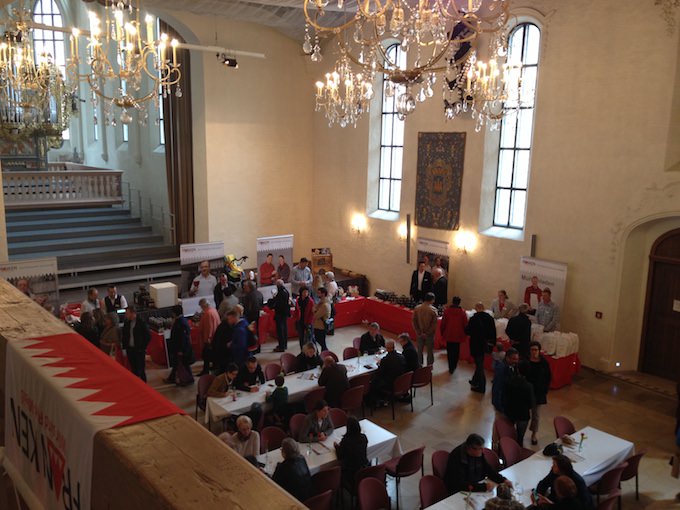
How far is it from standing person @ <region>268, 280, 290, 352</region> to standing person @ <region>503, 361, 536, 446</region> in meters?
4.93

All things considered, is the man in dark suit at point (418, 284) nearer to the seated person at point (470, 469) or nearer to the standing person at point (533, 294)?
the standing person at point (533, 294)

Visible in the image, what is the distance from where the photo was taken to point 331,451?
6105mm

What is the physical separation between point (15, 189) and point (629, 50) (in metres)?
14.6

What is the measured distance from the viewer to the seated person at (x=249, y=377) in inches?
294

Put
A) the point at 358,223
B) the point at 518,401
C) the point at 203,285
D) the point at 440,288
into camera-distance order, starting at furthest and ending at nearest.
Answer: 1. the point at 358,223
2. the point at 440,288
3. the point at 203,285
4. the point at 518,401

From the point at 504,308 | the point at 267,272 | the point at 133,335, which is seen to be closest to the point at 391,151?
the point at 267,272

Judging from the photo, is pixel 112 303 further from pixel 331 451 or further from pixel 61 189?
pixel 61 189

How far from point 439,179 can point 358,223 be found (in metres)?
2.97

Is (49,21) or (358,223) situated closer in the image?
(358,223)

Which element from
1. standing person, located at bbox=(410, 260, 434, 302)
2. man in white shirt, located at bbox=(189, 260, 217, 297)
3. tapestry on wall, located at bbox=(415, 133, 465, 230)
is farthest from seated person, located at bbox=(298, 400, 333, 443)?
tapestry on wall, located at bbox=(415, 133, 465, 230)

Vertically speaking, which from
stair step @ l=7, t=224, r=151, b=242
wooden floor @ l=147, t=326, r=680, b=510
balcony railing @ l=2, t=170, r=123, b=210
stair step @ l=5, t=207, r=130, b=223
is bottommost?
wooden floor @ l=147, t=326, r=680, b=510

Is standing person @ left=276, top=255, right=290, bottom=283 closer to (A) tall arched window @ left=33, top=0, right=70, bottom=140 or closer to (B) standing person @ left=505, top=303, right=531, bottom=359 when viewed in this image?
(B) standing person @ left=505, top=303, right=531, bottom=359

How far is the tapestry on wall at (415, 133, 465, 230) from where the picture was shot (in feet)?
42.2

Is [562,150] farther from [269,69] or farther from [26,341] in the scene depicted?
[26,341]
